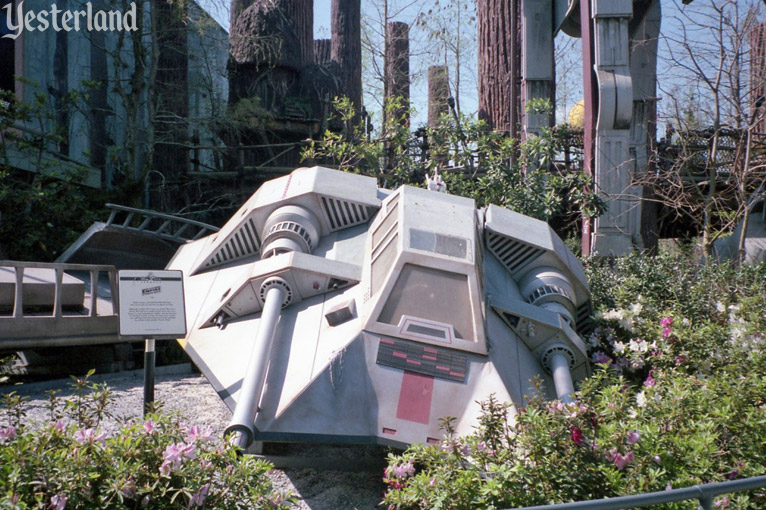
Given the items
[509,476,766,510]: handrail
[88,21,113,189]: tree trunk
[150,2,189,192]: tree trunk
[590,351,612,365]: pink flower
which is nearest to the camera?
[509,476,766,510]: handrail

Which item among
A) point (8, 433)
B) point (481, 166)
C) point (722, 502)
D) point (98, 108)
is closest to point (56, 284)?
point (8, 433)

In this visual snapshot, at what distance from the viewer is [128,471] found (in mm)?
3514

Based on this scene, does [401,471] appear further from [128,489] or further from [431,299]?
[431,299]

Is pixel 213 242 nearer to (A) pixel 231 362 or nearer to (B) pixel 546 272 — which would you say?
(A) pixel 231 362

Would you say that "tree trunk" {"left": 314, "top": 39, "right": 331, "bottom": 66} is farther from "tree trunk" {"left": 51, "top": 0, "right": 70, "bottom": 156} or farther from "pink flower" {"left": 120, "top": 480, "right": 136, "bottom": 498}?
"pink flower" {"left": 120, "top": 480, "right": 136, "bottom": 498}

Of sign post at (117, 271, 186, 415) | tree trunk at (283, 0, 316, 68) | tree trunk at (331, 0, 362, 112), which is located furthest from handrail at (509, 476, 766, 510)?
tree trunk at (331, 0, 362, 112)

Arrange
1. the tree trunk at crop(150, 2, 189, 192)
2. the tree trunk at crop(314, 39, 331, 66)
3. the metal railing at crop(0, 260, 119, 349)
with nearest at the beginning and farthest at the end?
the metal railing at crop(0, 260, 119, 349), the tree trunk at crop(150, 2, 189, 192), the tree trunk at crop(314, 39, 331, 66)

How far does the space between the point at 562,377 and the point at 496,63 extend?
435 inches

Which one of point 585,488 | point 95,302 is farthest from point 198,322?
point 585,488

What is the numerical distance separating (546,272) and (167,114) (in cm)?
1273

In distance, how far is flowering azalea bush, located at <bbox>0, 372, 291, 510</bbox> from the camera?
11.0ft

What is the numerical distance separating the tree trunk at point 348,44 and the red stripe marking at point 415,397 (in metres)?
16.7

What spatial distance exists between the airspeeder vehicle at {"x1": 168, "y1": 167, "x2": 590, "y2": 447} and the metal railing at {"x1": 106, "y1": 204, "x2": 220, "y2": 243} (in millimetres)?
3229

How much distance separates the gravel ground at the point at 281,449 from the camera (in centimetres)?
535
